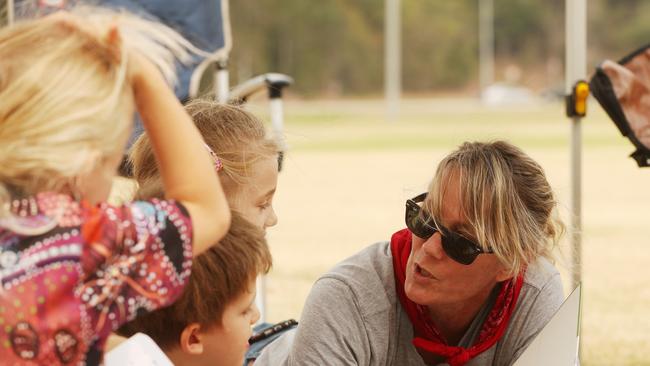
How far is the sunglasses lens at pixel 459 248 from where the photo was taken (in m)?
2.45

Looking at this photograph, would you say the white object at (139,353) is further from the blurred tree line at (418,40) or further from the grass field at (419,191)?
the blurred tree line at (418,40)

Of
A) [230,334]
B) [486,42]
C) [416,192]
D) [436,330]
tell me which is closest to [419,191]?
[416,192]

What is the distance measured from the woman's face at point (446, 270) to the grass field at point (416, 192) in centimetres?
25

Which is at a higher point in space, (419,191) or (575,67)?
(575,67)

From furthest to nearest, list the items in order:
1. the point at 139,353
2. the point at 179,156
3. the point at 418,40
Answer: the point at 418,40
the point at 139,353
the point at 179,156

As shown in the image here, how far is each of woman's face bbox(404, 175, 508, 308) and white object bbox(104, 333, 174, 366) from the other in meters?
0.85

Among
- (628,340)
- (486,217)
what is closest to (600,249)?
(628,340)

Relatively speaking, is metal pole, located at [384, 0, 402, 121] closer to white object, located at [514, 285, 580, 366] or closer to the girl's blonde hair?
white object, located at [514, 285, 580, 366]

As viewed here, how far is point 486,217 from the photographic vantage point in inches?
96.3

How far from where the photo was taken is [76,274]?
52.9 inches

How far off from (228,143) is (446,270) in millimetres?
615

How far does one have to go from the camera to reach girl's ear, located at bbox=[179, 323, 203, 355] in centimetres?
179

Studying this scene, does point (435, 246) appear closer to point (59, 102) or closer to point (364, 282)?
point (364, 282)

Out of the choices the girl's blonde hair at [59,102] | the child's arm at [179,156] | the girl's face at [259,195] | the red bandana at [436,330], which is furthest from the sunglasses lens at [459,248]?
the girl's blonde hair at [59,102]
